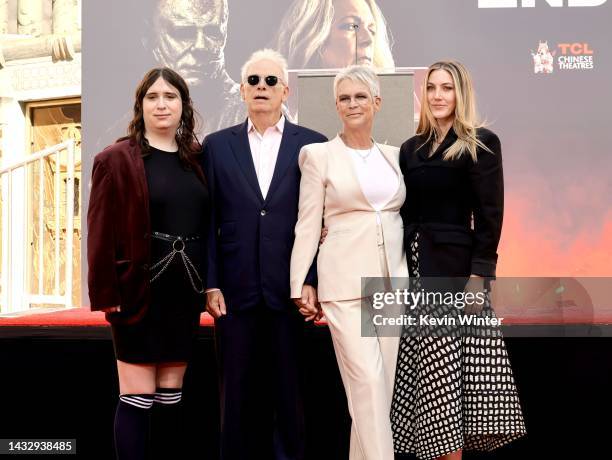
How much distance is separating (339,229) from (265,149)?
430 millimetres

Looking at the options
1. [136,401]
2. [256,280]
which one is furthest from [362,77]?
[136,401]

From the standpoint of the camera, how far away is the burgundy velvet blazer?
263cm

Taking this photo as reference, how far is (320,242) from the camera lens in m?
2.81

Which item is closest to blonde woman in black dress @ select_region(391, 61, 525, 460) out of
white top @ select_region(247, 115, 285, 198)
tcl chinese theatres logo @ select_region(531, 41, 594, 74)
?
white top @ select_region(247, 115, 285, 198)

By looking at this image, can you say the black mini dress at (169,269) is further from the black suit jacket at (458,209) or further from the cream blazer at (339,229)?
the black suit jacket at (458,209)

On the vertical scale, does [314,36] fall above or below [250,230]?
above

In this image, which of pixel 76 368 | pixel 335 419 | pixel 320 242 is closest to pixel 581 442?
pixel 335 419

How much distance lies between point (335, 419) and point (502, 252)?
379 cm

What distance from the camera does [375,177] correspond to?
8.95 ft

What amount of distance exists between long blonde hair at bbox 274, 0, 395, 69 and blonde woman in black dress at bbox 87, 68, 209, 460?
3.97 metres

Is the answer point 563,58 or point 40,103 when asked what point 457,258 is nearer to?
point 563,58

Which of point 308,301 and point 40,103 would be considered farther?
point 40,103

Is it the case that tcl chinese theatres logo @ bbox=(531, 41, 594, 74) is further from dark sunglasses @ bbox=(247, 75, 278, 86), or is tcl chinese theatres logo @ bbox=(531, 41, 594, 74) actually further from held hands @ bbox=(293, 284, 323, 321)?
held hands @ bbox=(293, 284, 323, 321)

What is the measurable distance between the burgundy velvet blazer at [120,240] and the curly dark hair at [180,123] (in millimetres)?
126
